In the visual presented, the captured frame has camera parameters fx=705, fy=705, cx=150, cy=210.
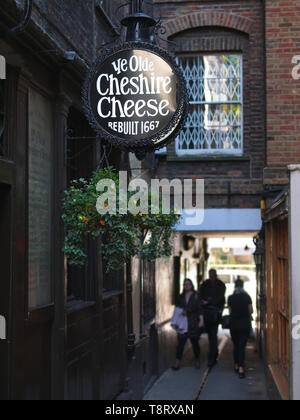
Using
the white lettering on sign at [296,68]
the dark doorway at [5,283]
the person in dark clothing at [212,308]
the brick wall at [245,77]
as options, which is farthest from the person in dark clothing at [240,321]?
the dark doorway at [5,283]

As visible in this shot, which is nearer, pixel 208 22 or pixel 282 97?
pixel 282 97

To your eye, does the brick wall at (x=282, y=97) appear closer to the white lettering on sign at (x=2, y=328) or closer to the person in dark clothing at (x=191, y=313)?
the person in dark clothing at (x=191, y=313)

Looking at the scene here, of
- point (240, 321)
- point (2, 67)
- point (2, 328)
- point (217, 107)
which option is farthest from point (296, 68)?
point (2, 328)

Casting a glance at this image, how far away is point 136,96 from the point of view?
545 cm

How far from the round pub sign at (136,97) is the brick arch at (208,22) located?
23.6ft

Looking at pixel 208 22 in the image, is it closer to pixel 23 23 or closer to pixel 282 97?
pixel 282 97

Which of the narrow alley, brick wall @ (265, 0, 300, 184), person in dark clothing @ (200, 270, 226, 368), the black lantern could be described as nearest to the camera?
the narrow alley

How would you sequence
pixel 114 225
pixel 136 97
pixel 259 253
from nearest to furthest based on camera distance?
pixel 114 225 < pixel 136 97 < pixel 259 253

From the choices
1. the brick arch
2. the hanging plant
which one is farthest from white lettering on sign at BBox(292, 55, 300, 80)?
the hanging plant

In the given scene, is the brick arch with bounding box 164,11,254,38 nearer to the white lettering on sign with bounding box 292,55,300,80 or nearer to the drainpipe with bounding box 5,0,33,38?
the white lettering on sign with bounding box 292,55,300,80

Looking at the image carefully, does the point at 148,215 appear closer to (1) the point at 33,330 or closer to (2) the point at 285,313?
(1) the point at 33,330

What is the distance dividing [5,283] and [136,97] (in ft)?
5.89

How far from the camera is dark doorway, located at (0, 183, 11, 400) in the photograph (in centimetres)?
554

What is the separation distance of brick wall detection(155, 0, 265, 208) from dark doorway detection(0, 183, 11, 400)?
6961 mm
